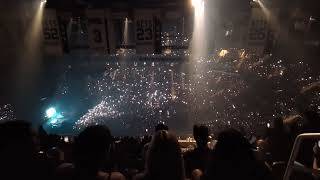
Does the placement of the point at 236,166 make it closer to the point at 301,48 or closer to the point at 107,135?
the point at 107,135

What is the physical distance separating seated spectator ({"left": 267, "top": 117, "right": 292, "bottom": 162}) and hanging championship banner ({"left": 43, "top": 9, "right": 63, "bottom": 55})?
6416mm

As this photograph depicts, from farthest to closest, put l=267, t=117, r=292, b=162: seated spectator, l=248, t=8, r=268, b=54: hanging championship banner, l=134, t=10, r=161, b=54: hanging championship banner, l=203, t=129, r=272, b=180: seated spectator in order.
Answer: l=134, t=10, r=161, b=54: hanging championship banner
l=248, t=8, r=268, b=54: hanging championship banner
l=267, t=117, r=292, b=162: seated spectator
l=203, t=129, r=272, b=180: seated spectator

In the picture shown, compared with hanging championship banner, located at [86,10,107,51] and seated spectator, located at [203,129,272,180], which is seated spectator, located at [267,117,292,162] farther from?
hanging championship banner, located at [86,10,107,51]

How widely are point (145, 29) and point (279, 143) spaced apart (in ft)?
17.2

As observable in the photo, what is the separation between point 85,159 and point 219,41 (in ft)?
31.1

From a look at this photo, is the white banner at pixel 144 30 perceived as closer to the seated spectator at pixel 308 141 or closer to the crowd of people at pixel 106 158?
the seated spectator at pixel 308 141

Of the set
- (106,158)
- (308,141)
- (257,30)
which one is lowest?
(308,141)

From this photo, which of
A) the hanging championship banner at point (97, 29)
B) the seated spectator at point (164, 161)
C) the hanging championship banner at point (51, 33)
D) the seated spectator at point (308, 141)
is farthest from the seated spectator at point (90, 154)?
the hanging championship banner at point (51, 33)

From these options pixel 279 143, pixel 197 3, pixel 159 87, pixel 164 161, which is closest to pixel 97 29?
pixel 197 3

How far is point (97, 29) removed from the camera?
9.12 m

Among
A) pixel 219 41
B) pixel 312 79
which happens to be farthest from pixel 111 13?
pixel 312 79

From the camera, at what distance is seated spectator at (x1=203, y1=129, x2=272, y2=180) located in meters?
2.65

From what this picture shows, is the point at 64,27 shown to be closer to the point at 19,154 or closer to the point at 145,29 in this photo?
the point at 145,29

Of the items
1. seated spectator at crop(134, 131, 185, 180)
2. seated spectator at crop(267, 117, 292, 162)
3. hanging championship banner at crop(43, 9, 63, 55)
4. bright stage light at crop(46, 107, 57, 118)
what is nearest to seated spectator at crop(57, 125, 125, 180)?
seated spectator at crop(134, 131, 185, 180)
